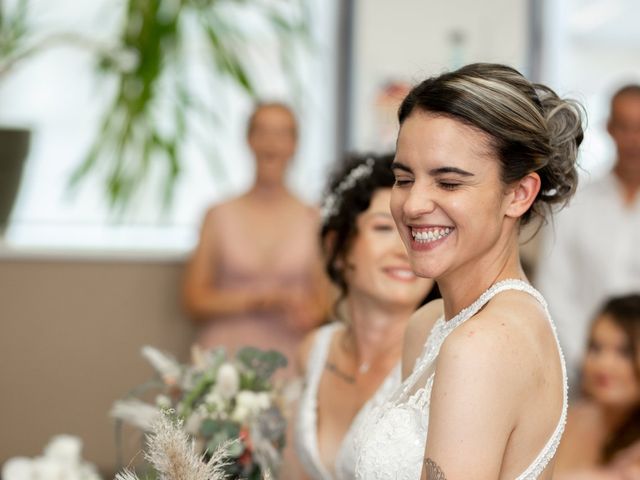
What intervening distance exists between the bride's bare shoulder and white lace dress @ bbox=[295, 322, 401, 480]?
25cm

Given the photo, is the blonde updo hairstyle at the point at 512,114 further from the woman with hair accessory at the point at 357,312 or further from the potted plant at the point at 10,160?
the potted plant at the point at 10,160

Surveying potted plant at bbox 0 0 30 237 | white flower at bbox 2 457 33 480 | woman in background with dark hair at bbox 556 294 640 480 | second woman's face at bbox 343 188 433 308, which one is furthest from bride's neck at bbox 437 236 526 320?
potted plant at bbox 0 0 30 237

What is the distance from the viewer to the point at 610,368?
10.4 feet

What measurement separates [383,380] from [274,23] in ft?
7.10

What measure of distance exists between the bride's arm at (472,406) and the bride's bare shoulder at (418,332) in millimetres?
433

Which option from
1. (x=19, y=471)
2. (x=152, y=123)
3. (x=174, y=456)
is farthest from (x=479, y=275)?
(x=152, y=123)

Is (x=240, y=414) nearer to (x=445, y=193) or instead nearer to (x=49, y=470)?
(x=49, y=470)

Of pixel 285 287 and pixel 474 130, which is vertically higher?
pixel 474 130

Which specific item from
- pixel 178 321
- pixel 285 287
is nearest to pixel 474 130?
pixel 285 287

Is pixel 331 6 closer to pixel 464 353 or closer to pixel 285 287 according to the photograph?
pixel 285 287

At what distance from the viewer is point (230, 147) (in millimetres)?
5086

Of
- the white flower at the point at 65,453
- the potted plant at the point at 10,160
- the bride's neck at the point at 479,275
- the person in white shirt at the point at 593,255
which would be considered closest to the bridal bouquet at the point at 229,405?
the white flower at the point at 65,453

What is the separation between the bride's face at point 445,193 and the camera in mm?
1407

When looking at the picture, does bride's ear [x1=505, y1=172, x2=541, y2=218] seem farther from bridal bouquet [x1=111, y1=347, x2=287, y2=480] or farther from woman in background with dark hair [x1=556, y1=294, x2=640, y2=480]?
woman in background with dark hair [x1=556, y1=294, x2=640, y2=480]
